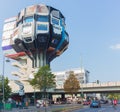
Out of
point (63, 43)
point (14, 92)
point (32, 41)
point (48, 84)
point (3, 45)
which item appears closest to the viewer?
point (48, 84)

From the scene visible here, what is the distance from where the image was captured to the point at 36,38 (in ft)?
466

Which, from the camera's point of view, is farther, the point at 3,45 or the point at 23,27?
the point at 3,45

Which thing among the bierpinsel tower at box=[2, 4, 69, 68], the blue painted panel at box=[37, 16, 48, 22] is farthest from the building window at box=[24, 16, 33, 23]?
the blue painted panel at box=[37, 16, 48, 22]

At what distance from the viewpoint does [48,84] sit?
106 meters

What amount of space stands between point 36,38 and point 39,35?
6.02 feet

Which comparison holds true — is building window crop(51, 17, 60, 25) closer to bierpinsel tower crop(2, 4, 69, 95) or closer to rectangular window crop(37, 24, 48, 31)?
bierpinsel tower crop(2, 4, 69, 95)

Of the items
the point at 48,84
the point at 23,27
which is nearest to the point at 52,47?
the point at 23,27

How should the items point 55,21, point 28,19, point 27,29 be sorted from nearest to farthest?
point 27,29 < point 28,19 < point 55,21

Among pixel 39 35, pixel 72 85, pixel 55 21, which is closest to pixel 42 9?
pixel 55 21

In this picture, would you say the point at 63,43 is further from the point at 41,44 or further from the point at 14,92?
the point at 14,92

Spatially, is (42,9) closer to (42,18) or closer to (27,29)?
(42,18)

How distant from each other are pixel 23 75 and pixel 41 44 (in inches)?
741

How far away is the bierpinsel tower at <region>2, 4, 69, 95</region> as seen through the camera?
471 ft

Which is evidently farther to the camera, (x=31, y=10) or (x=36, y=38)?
(x=31, y=10)
